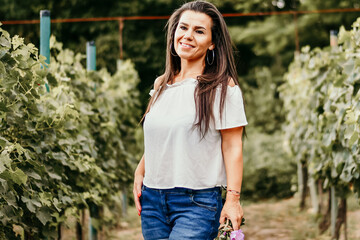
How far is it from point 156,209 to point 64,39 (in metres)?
12.6

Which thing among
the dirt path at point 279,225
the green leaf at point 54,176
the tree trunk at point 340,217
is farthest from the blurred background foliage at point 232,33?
the green leaf at point 54,176

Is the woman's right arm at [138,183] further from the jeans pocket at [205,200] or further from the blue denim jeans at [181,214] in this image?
the jeans pocket at [205,200]

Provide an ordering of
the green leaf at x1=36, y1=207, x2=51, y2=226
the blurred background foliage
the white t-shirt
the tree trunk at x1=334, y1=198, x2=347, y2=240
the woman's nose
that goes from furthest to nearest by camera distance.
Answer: the blurred background foliage → the tree trunk at x1=334, y1=198, x2=347, y2=240 → the green leaf at x1=36, y1=207, x2=51, y2=226 → the woman's nose → the white t-shirt

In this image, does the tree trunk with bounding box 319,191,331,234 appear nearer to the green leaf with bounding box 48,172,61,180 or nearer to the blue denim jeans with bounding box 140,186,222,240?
the green leaf with bounding box 48,172,61,180

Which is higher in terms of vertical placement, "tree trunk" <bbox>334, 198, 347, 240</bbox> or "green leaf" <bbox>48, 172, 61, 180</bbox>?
"green leaf" <bbox>48, 172, 61, 180</bbox>

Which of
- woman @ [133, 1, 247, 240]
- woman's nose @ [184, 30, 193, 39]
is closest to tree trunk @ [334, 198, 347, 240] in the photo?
woman @ [133, 1, 247, 240]

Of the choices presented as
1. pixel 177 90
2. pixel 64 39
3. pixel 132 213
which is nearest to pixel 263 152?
pixel 132 213

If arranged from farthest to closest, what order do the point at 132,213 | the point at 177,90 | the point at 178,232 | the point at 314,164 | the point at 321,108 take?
the point at 132,213 → the point at 314,164 → the point at 321,108 → the point at 177,90 → the point at 178,232

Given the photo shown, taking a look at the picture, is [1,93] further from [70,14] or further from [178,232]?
[70,14]

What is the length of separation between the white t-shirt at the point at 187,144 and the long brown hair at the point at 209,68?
1.2 inches

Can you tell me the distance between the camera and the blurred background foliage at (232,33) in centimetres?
1241

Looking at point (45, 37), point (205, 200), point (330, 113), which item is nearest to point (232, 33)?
point (330, 113)

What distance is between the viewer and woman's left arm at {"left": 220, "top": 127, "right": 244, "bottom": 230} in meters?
2.37

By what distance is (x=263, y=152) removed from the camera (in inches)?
406
